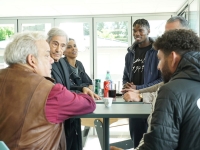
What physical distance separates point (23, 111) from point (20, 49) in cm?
35

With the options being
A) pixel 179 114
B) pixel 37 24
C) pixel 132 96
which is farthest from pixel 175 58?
pixel 37 24

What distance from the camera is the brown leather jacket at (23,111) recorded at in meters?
1.23

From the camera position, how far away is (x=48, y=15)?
5645mm

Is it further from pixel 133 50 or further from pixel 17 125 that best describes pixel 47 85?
pixel 133 50

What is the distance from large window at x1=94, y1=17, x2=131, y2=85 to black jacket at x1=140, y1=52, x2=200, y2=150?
463cm

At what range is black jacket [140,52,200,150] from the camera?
38.3 inches

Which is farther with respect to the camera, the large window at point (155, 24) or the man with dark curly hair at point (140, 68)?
the large window at point (155, 24)

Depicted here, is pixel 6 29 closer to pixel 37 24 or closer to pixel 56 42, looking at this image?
pixel 37 24

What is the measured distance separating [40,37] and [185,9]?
3.94 meters

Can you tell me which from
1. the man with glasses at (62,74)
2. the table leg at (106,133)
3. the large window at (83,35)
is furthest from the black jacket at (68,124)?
the large window at (83,35)

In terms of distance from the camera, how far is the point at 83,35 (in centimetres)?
568

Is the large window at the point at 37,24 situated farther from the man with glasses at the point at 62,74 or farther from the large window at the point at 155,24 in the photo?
the man with glasses at the point at 62,74

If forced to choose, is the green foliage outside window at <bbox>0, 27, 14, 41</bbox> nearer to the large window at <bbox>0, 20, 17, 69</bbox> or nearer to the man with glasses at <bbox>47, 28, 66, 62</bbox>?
the large window at <bbox>0, 20, 17, 69</bbox>

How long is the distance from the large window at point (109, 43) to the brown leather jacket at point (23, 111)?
4.35 meters
